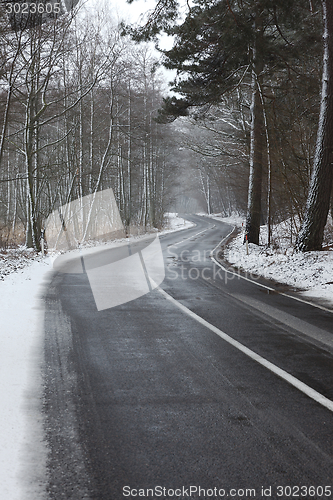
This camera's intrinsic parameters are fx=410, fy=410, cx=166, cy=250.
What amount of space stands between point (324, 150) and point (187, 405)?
36.3 feet

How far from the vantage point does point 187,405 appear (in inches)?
157

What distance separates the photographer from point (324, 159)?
12844 mm

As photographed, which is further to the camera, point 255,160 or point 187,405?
point 255,160

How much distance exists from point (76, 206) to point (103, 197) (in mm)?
4160

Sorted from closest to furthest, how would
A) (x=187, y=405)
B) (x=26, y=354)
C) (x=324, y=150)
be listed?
(x=187, y=405) → (x=26, y=354) → (x=324, y=150)

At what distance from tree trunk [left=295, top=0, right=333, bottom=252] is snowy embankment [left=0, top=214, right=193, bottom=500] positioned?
9.00 meters

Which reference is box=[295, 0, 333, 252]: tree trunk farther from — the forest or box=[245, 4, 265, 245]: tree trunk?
box=[245, 4, 265, 245]: tree trunk

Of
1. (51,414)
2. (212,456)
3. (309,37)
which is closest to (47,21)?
(309,37)

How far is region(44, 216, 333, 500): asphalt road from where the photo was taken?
9.24ft

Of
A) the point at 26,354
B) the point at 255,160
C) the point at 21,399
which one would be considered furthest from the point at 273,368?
the point at 255,160

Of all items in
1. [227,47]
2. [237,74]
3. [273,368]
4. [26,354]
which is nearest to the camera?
[273,368]

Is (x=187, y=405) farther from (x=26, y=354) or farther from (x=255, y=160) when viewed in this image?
(x=255, y=160)

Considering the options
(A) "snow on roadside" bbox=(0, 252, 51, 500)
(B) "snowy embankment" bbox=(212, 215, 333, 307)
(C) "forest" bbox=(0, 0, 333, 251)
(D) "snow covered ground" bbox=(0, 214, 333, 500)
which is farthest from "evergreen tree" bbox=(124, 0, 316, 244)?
(A) "snow on roadside" bbox=(0, 252, 51, 500)

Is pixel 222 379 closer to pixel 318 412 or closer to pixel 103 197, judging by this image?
pixel 318 412
